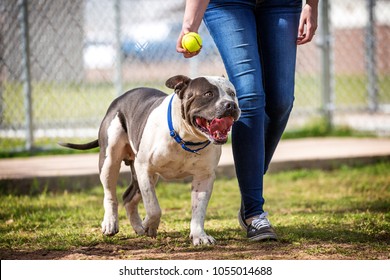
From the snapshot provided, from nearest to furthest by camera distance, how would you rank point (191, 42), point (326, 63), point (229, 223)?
point (191, 42) → point (229, 223) → point (326, 63)

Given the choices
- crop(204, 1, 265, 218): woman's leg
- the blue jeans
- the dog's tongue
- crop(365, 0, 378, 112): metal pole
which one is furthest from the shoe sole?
crop(365, 0, 378, 112): metal pole

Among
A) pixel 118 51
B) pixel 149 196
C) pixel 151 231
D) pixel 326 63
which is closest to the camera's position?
pixel 149 196

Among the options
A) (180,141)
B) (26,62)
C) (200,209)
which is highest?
(26,62)

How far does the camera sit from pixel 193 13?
4316 millimetres

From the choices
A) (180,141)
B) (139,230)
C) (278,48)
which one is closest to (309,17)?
(278,48)

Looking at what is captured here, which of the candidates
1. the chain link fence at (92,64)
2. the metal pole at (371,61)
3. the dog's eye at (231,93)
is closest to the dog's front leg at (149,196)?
the dog's eye at (231,93)

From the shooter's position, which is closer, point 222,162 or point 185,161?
point 185,161

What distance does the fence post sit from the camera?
9531mm

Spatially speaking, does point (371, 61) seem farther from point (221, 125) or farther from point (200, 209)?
point (221, 125)

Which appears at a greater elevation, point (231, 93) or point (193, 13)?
point (193, 13)

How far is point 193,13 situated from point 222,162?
350 cm

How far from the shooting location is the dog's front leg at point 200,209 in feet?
14.9

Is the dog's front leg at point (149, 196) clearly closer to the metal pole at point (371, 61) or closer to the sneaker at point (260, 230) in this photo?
the sneaker at point (260, 230)
